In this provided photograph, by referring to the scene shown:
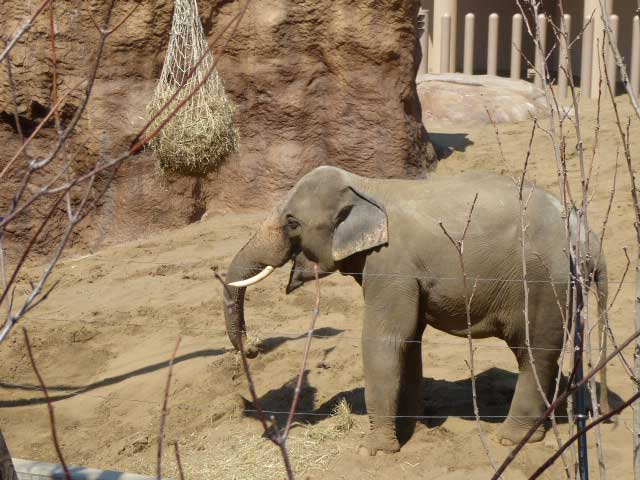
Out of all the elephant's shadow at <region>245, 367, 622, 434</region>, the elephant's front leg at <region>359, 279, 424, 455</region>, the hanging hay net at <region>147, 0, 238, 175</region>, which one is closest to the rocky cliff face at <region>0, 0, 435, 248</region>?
the hanging hay net at <region>147, 0, 238, 175</region>

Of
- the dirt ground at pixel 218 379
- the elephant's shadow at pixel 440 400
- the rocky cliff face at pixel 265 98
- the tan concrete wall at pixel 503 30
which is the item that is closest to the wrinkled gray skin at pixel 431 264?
the dirt ground at pixel 218 379

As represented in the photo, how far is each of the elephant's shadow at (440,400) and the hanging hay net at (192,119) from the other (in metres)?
2.94

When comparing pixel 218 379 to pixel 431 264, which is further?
pixel 218 379

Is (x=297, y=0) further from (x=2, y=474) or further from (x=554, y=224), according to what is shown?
(x=2, y=474)

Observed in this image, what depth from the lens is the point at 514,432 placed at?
209 inches

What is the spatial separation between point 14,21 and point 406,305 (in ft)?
20.4

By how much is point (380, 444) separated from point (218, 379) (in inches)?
63.8

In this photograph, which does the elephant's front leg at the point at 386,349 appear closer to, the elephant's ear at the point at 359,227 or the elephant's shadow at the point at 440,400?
the elephant's ear at the point at 359,227

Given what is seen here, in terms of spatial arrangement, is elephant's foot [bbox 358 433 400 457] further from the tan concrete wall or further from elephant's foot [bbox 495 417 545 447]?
the tan concrete wall

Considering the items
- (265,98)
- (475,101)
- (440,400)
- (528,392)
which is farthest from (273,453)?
(475,101)

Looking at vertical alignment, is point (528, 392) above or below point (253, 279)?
below

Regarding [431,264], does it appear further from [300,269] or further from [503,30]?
[503,30]

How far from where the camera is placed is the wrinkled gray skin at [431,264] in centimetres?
511

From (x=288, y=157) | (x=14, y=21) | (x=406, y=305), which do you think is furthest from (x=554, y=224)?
(x=14, y=21)
